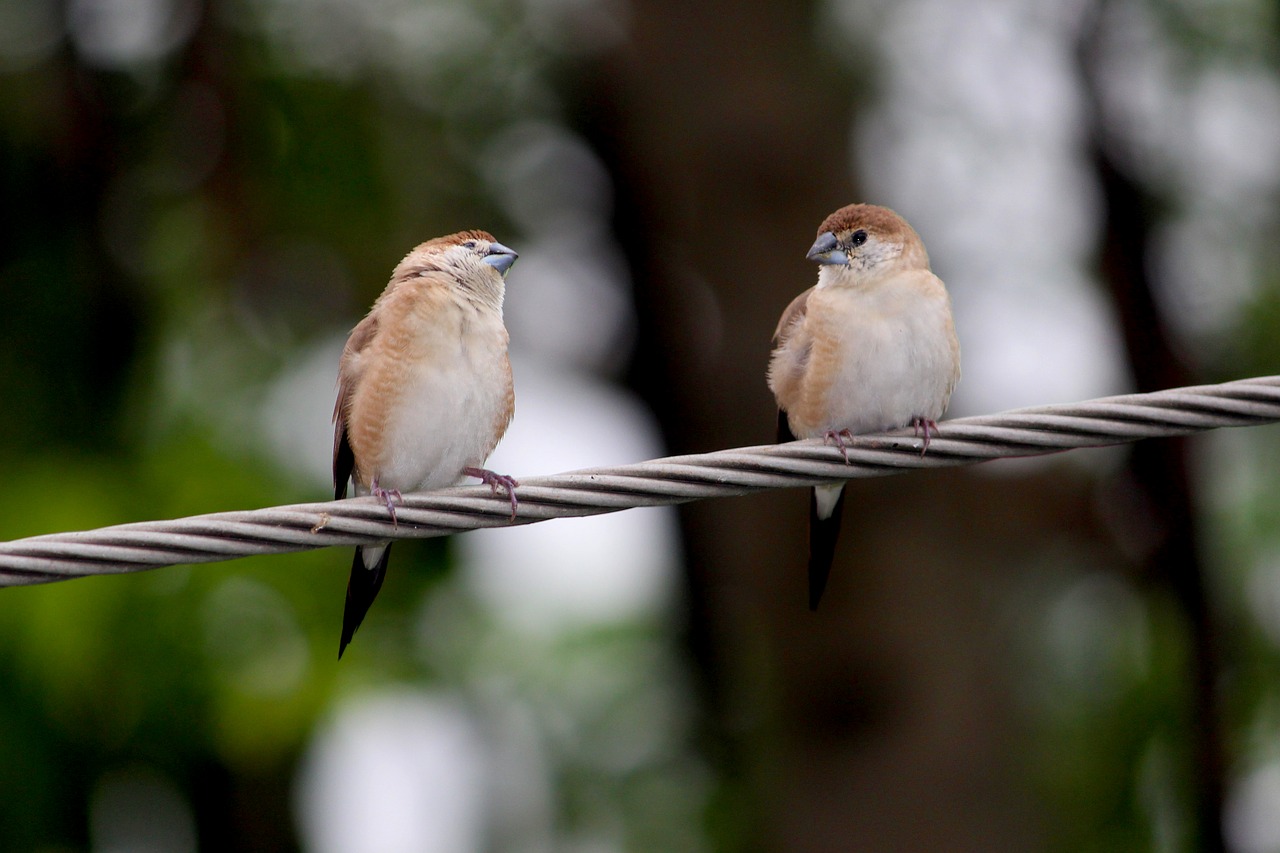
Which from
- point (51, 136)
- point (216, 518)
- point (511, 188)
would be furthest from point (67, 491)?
point (511, 188)

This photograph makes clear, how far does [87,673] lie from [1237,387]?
5.57 metres

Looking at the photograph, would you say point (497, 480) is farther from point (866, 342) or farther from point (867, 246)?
point (867, 246)

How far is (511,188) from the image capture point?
10.3m

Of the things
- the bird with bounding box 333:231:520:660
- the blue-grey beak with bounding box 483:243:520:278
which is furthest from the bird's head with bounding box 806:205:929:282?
the bird with bounding box 333:231:520:660

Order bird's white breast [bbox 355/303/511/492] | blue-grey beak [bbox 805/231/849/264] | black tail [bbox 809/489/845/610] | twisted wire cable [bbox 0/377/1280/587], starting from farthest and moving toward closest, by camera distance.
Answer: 1. black tail [bbox 809/489/845/610]
2. blue-grey beak [bbox 805/231/849/264]
3. bird's white breast [bbox 355/303/511/492]
4. twisted wire cable [bbox 0/377/1280/587]

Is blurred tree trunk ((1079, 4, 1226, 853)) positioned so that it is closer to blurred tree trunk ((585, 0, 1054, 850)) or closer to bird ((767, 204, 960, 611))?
blurred tree trunk ((585, 0, 1054, 850))

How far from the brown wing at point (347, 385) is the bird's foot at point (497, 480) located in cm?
62

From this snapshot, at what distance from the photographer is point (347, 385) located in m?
5.22

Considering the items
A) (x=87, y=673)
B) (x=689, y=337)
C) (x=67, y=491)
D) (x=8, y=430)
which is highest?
(x=689, y=337)

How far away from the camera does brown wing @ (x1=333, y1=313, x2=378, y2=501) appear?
521 cm

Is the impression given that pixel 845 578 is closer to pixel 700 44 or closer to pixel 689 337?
pixel 689 337

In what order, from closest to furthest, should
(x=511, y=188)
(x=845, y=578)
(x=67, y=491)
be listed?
(x=67, y=491) → (x=845, y=578) → (x=511, y=188)

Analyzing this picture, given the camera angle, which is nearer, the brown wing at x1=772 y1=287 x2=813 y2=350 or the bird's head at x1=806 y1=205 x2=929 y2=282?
the bird's head at x1=806 y1=205 x2=929 y2=282

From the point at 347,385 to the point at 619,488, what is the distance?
2.08 meters
